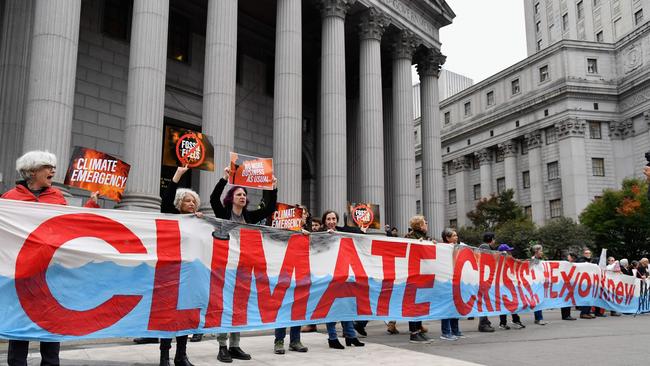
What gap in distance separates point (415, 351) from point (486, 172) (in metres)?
56.0

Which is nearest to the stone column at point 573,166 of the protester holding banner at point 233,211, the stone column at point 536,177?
the stone column at point 536,177

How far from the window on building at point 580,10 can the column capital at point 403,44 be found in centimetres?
4960

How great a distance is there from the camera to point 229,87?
18062mm

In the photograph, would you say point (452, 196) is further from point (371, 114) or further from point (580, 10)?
point (371, 114)

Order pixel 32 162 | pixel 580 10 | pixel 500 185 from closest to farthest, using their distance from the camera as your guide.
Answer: pixel 32 162 < pixel 500 185 < pixel 580 10

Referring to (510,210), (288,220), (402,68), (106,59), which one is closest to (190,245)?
(288,220)

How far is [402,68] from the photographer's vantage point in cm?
2689

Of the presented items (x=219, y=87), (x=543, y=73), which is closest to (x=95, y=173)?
(x=219, y=87)

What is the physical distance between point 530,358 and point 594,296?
33.0 feet

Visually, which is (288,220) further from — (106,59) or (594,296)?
(106,59)

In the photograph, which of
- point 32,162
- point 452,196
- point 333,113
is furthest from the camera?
point 452,196

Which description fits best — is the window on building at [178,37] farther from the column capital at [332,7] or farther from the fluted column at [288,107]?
the column capital at [332,7]

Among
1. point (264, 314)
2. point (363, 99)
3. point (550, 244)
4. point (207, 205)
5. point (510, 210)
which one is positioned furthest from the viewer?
point (510, 210)

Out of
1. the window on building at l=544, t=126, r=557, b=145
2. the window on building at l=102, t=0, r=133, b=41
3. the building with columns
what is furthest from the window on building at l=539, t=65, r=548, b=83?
the window on building at l=102, t=0, r=133, b=41
